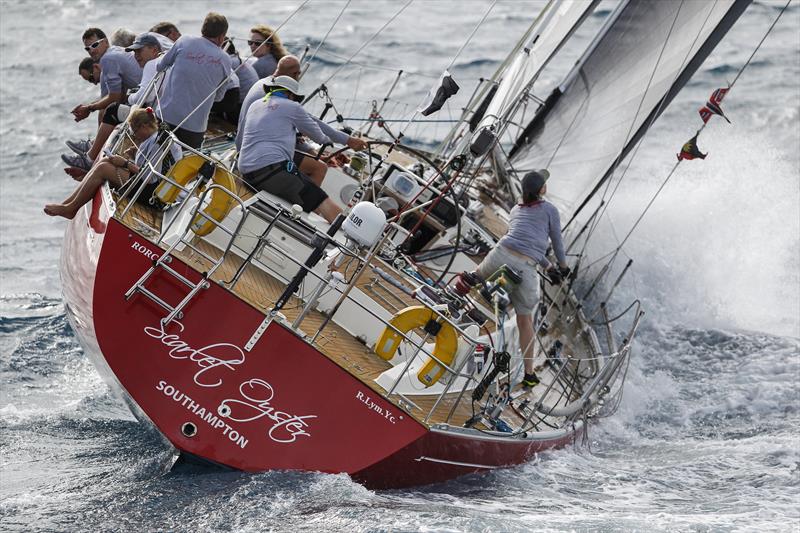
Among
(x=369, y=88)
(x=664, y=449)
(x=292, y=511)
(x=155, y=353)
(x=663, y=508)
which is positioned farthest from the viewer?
(x=369, y=88)

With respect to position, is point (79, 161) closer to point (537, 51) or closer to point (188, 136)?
point (188, 136)

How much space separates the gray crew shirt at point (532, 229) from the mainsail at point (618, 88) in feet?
6.84

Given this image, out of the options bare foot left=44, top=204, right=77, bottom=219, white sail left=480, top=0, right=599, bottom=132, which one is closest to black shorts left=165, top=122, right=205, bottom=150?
bare foot left=44, top=204, right=77, bottom=219

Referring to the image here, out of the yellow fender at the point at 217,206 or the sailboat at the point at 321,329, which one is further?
the yellow fender at the point at 217,206

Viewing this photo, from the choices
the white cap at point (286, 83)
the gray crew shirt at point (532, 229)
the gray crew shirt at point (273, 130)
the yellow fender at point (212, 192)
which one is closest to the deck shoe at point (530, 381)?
the gray crew shirt at point (532, 229)

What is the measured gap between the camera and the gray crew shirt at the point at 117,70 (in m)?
9.08

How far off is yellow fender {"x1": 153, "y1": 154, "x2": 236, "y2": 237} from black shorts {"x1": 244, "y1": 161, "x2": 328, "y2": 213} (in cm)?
40

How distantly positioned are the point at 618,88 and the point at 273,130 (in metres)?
4.04

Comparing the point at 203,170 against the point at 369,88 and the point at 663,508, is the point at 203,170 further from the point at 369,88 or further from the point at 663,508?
the point at 369,88

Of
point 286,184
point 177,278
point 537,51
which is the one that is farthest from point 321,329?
point 537,51

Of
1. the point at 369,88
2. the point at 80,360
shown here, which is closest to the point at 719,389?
the point at 80,360

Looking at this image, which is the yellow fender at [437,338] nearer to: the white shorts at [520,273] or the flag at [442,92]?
the white shorts at [520,273]

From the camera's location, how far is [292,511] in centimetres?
578

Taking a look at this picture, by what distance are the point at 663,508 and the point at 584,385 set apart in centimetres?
190
